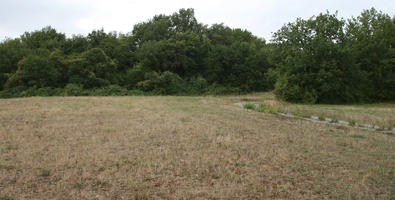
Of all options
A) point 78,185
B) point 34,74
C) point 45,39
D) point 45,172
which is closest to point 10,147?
point 45,172

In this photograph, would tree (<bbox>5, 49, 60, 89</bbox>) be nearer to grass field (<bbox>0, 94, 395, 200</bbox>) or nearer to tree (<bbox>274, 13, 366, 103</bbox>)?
grass field (<bbox>0, 94, 395, 200</bbox>)

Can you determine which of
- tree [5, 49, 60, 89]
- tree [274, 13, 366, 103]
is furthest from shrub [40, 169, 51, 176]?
tree [5, 49, 60, 89]

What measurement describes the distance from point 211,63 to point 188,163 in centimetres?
4810

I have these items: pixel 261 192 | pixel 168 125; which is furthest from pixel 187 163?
pixel 168 125

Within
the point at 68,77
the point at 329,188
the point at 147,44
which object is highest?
the point at 147,44

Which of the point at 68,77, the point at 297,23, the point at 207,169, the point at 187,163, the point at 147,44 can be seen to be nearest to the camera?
the point at 207,169

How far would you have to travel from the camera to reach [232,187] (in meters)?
6.18

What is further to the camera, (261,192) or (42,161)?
(42,161)

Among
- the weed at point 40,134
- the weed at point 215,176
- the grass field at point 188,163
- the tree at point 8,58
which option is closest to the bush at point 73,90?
the tree at point 8,58

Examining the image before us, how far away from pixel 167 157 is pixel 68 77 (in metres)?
39.9

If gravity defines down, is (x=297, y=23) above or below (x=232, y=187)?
above

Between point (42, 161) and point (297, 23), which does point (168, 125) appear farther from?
point (297, 23)

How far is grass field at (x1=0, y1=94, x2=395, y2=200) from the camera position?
5988 millimetres

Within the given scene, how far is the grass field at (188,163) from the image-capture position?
5988 millimetres
